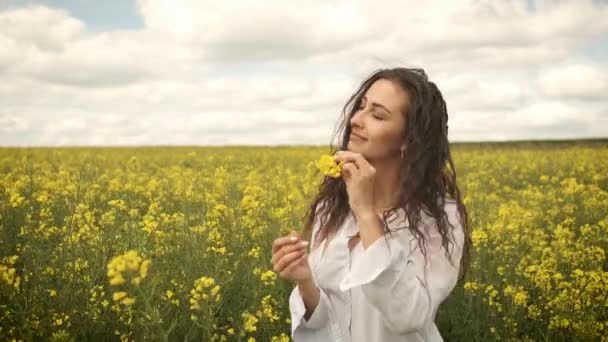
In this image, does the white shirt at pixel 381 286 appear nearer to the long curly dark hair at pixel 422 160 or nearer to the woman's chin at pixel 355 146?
the long curly dark hair at pixel 422 160

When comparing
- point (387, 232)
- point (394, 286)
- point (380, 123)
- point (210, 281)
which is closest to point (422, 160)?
point (380, 123)

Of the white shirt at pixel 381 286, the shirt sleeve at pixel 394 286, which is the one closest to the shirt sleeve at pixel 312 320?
the white shirt at pixel 381 286

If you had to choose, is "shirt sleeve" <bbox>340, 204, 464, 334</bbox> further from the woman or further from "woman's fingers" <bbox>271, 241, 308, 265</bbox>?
"woman's fingers" <bbox>271, 241, 308, 265</bbox>

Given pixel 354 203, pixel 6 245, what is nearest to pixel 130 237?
pixel 6 245

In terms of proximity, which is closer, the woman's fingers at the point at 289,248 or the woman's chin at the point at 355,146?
the woman's fingers at the point at 289,248

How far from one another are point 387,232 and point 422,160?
0.35 m

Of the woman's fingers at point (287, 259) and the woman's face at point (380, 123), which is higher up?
the woman's face at point (380, 123)

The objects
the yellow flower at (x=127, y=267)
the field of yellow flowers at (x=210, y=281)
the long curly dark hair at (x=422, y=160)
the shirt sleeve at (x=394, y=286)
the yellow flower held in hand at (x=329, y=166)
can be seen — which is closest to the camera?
the yellow flower at (x=127, y=267)

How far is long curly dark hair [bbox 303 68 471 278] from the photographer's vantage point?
85.5 inches

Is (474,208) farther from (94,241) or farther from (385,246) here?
(385,246)

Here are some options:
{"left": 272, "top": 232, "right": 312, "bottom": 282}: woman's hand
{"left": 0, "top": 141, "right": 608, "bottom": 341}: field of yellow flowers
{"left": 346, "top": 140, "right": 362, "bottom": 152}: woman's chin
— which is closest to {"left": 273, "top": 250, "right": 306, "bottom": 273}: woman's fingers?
{"left": 272, "top": 232, "right": 312, "bottom": 282}: woman's hand

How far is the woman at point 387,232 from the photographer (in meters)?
1.85

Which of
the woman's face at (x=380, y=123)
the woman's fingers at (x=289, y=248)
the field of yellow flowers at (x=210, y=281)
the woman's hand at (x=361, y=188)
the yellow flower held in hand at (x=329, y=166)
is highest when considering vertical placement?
the woman's face at (x=380, y=123)

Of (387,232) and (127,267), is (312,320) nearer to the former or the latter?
(387,232)
